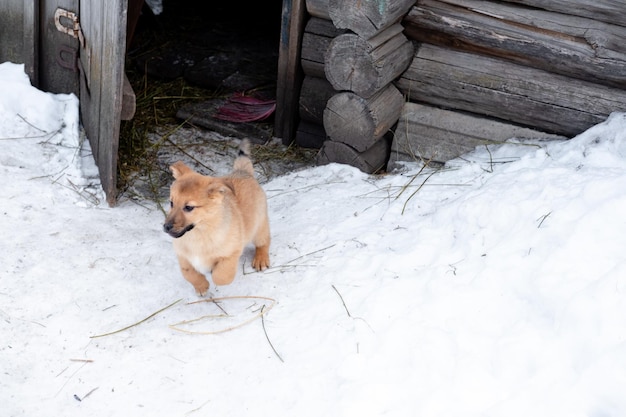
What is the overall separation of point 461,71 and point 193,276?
104 inches

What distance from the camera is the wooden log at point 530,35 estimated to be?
5430mm

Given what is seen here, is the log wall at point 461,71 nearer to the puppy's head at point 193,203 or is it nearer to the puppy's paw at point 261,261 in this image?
the puppy's paw at point 261,261

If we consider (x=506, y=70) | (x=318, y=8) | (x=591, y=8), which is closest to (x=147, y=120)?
(x=318, y=8)

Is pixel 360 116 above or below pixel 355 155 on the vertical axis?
above

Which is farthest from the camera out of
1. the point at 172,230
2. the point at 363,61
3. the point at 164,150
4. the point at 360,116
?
the point at 164,150

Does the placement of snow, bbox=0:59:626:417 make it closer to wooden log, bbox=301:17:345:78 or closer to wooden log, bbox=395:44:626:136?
wooden log, bbox=395:44:626:136

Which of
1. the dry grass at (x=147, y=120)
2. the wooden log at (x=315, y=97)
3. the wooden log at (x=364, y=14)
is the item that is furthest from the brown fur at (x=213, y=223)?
the wooden log at (x=315, y=97)

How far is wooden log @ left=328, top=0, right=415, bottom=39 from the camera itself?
5.31m

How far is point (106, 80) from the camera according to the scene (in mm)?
5391

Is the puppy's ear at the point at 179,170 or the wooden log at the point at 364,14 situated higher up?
the wooden log at the point at 364,14

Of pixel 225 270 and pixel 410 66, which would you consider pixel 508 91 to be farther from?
pixel 225 270

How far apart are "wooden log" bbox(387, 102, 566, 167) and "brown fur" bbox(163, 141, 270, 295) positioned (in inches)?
65.7

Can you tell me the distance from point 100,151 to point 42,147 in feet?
1.89

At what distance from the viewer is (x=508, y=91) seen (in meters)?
5.79
